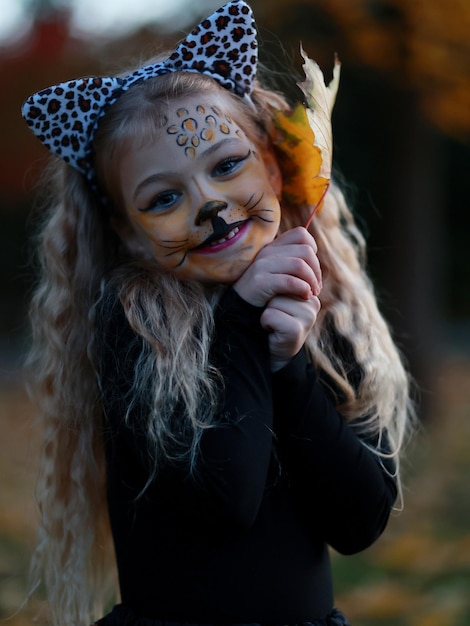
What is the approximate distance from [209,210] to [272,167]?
12.1 inches

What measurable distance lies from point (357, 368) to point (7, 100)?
24.7 feet

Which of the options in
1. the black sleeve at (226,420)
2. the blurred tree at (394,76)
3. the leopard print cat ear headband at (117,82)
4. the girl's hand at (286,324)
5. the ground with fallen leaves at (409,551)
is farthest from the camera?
the blurred tree at (394,76)

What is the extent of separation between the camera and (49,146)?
2281 mm

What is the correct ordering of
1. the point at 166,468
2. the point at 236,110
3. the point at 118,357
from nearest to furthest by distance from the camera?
the point at 166,468 → the point at 118,357 → the point at 236,110

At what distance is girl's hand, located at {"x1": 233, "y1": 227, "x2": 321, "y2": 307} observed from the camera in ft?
6.66

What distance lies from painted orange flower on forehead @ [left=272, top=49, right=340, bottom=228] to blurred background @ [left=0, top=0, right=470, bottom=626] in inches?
46.2

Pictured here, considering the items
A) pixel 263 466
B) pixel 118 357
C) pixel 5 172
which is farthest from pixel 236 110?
pixel 5 172

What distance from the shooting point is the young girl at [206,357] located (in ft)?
6.43

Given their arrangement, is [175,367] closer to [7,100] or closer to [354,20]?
[354,20]

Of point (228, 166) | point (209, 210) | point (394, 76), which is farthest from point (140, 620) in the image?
point (394, 76)

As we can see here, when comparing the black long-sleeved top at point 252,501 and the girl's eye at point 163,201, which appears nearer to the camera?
the black long-sleeved top at point 252,501

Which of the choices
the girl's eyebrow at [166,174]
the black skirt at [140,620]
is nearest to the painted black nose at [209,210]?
the girl's eyebrow at [166,174]

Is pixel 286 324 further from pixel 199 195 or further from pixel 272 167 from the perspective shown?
pixel 272 167

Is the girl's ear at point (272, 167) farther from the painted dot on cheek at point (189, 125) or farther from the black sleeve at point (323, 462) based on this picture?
the black sleeve at point (323, 462)
